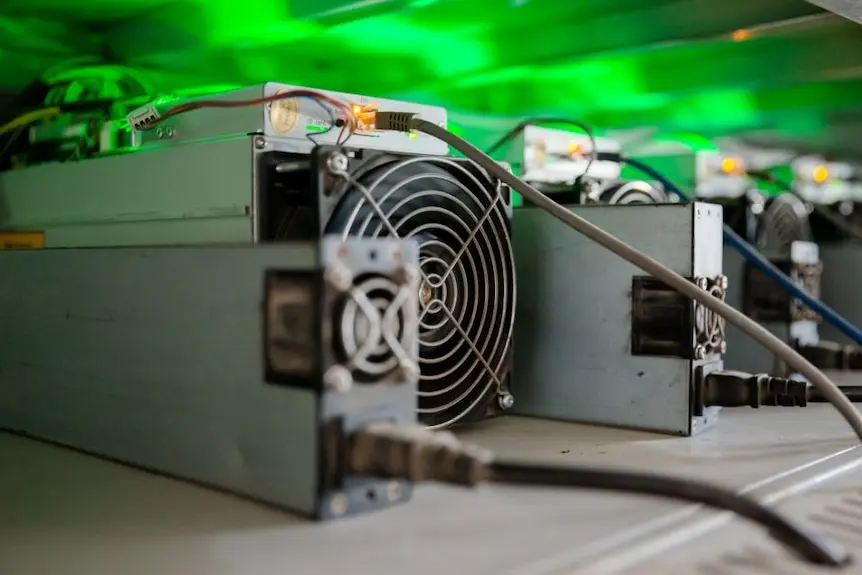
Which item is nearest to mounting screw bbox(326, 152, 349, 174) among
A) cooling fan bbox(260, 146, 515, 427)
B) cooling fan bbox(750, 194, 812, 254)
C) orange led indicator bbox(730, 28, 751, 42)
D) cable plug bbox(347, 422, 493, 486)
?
cooling fan bbox(260, 146, 515, 427)

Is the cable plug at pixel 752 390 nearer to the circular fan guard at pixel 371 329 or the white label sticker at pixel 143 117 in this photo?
the circular fan guard at pixel 371 329

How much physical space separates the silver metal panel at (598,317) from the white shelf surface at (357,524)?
0.34ft

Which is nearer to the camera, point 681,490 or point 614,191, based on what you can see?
point 681,490

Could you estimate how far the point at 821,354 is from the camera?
133 cm

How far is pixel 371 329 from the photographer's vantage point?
618 millimetres

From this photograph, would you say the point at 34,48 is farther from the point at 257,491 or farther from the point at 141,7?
the point at 257,491

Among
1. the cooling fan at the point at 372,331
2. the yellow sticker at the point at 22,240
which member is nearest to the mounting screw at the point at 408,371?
the cooling fan at the point at 372,331

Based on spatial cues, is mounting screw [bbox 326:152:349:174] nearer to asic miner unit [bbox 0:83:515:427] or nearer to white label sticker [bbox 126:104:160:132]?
asic miner unit [bbox 0:83:515:427]

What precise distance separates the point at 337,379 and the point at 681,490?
0.78 ft

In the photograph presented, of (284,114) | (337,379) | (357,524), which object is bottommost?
(357,524)

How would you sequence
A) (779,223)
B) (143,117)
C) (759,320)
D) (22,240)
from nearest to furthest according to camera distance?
(143,117)
(22,240)
(759,320)
(779,223)

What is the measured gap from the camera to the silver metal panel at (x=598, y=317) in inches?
36.4

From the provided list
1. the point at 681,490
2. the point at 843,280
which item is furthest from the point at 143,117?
the point at 843,280

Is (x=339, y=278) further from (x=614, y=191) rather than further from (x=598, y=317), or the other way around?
(x=614, y=191)
